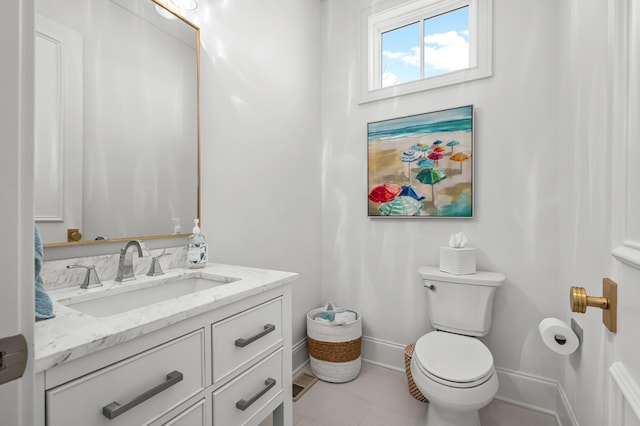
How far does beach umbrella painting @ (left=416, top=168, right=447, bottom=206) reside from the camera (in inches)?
81.1

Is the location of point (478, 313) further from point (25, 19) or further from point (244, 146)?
point (25, 19)

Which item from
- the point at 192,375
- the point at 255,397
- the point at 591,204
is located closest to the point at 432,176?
the point at 591,204

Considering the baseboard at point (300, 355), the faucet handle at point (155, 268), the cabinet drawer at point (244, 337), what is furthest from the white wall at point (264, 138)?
the cabinet drawer at point (244, 337)

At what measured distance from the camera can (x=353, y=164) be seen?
95.2 inches

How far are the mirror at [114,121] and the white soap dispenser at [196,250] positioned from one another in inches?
3.6

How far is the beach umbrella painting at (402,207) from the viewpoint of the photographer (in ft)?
7.06

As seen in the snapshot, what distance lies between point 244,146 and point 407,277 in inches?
55.1

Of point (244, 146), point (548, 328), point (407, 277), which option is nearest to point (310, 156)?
point (244, 146)

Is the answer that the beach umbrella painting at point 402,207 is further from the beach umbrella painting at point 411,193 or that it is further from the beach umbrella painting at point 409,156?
the beach umbrella painting at point 409,156

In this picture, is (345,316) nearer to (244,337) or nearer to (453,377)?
(453,377)

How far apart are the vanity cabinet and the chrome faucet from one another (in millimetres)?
487

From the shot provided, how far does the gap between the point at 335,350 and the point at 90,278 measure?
1.48 metres

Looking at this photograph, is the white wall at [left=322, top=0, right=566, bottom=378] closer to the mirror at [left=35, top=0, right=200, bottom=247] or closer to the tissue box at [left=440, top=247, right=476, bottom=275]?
the tissue box at [left=440, top=247, right=476, bottom=275]

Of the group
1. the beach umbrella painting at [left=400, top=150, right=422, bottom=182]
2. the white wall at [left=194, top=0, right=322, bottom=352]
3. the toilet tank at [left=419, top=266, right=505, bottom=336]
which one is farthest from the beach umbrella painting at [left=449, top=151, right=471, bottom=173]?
the white wall at [left=194, top=0, right=322, bottom=352]
